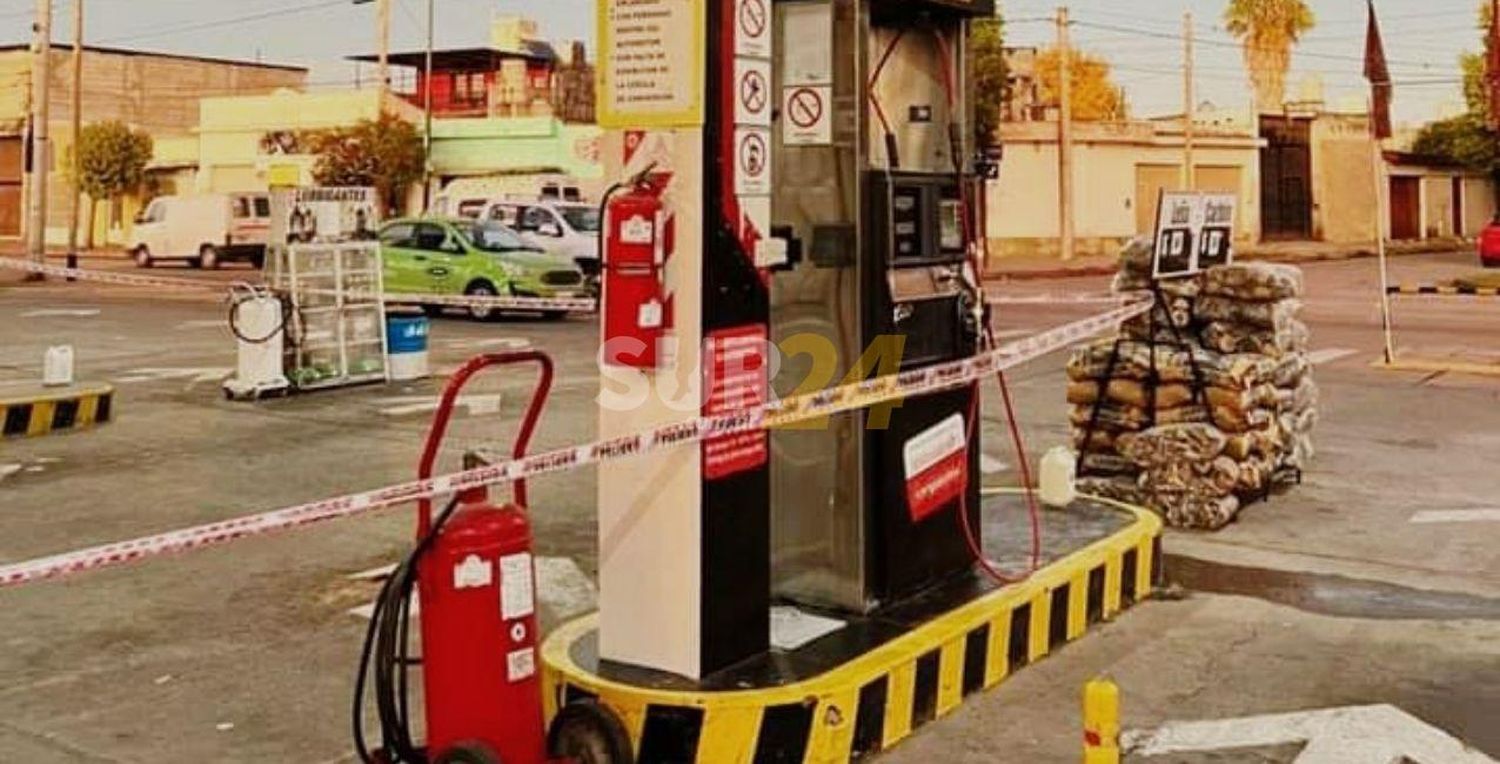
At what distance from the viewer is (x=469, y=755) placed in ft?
12.2

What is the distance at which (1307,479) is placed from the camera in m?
8.97

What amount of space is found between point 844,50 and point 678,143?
96cm

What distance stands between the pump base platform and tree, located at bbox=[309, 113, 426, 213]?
38777 mm

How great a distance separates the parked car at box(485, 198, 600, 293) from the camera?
79.8 feet

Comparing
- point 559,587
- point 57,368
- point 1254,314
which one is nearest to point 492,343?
point 57,368

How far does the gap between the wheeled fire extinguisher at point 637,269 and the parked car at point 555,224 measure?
64.9ft

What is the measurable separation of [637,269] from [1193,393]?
4594 millimetres

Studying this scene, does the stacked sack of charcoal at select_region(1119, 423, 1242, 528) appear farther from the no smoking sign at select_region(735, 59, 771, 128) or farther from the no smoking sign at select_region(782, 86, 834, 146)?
the no smoking sign at select_region(735, 59, 771, 128)

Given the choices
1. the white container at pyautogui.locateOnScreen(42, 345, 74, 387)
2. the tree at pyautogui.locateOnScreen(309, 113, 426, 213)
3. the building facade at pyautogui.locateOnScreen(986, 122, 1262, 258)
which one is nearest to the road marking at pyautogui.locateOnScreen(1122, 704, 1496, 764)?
the white container at pyautogui.locateOnScreen(42, 345, 74, 387)

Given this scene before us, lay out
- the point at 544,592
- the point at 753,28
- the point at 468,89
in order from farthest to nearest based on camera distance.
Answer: the point at 468,89, the point at 544,592, the point at 753,28

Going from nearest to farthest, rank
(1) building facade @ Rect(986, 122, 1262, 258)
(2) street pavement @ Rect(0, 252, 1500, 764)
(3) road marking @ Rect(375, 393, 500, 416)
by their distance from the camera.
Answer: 1. (2) street pavement @ Rect(0, 252, 1500, 764)
2. (3) road marking @ Rect(375, 393, 500, 416)
3. (1) building facade @ Rect(986, 122, 1262, 258)

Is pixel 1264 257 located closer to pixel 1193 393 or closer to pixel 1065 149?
pixel 1065 149

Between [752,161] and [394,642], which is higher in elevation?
[752,161]

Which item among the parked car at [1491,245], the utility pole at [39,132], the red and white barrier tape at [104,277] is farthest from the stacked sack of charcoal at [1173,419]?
the parked car at [1491,245]
